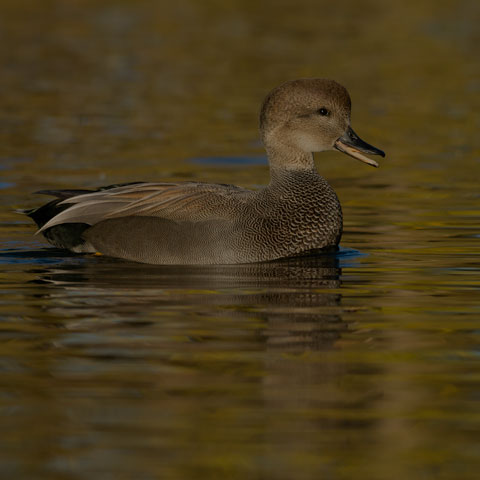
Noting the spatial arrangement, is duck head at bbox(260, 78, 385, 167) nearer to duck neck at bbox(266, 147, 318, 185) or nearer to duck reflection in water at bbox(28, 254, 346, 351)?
duck neck at bbox(266, 147, 318, 185)

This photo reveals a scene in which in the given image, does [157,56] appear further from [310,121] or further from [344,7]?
[310,121]

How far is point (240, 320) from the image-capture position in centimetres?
834

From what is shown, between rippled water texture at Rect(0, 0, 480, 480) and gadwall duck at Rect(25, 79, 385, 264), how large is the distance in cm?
21

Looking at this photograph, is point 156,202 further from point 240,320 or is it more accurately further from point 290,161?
point 240,320

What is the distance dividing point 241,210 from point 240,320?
2.18 meters

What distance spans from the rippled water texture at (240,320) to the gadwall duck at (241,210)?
0.21 metres

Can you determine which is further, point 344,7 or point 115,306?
point 344,7

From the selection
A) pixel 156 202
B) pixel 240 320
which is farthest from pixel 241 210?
pixel 240 320

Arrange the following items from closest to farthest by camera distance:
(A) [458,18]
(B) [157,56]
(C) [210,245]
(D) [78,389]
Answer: (D) [78,389] → (C) [210,245] → (B) [157,56] → (A) [458,18]

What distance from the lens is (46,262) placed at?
10680 mm

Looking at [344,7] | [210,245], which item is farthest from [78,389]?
[344,7]

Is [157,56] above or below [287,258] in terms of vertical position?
above

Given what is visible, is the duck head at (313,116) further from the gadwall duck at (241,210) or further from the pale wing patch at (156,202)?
the pale wing patch at (156,202)

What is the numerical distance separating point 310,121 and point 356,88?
11.8 metres
